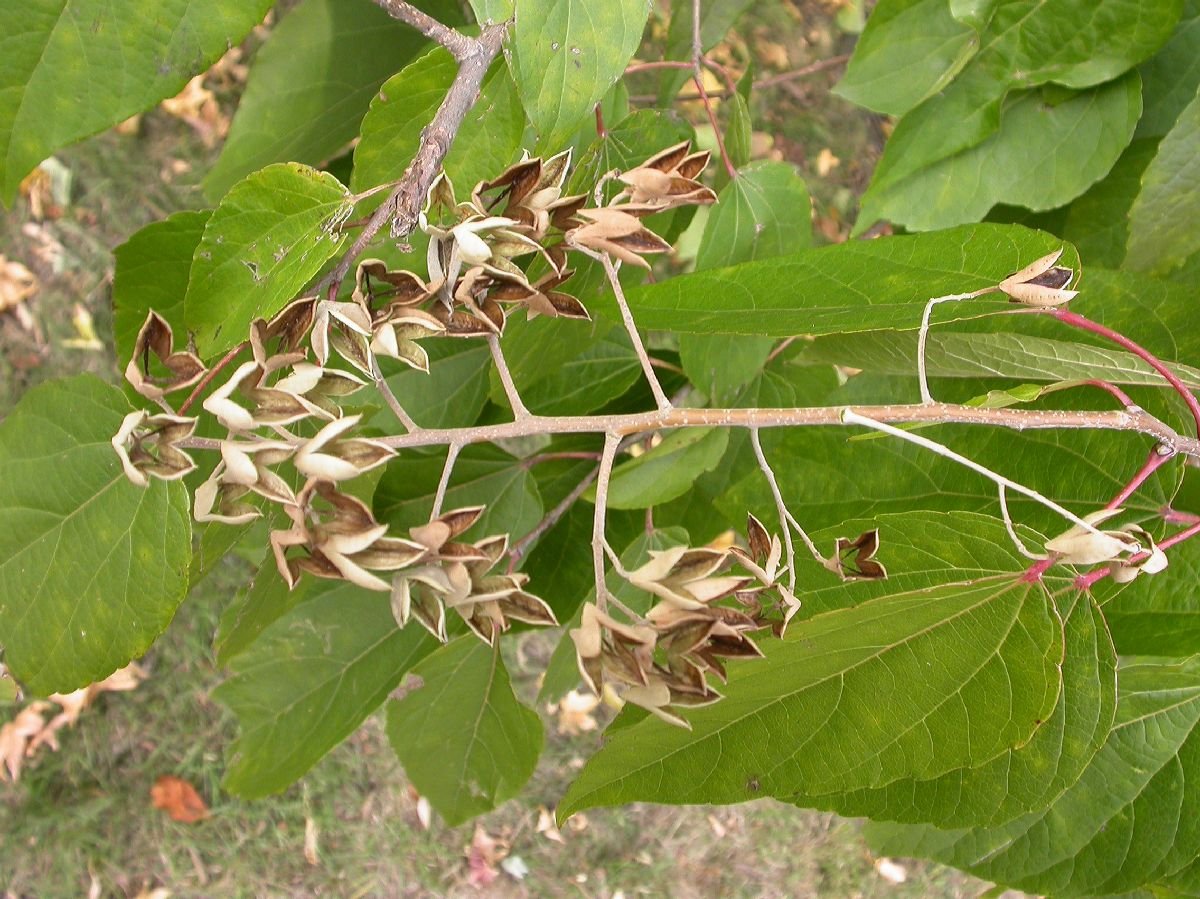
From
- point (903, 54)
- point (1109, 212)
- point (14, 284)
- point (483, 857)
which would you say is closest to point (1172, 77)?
point (1109, 212)

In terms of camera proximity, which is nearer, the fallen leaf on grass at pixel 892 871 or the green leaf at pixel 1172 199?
A: the green leaf at pixel 1172 199

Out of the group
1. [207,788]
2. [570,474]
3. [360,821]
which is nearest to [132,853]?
[207,788]

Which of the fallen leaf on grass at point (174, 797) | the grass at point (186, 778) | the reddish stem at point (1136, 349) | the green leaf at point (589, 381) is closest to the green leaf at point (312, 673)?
the green leaf at point (589, 381)

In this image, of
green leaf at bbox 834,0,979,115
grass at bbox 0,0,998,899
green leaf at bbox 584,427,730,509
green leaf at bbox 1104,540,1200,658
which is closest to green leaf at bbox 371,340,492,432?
green leaf at bbox 584,427,730,509

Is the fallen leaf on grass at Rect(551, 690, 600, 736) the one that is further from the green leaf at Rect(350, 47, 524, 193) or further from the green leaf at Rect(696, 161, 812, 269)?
the green leaf at Rect(350, 47, 524, 193)

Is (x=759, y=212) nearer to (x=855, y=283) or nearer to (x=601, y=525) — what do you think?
(x=855, y=283)

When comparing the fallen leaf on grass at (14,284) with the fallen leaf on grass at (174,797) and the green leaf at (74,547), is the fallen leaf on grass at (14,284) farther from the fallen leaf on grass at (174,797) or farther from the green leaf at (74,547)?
the green leaf at (74,547)

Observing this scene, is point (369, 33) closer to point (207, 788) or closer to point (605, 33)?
point (605, 33)
